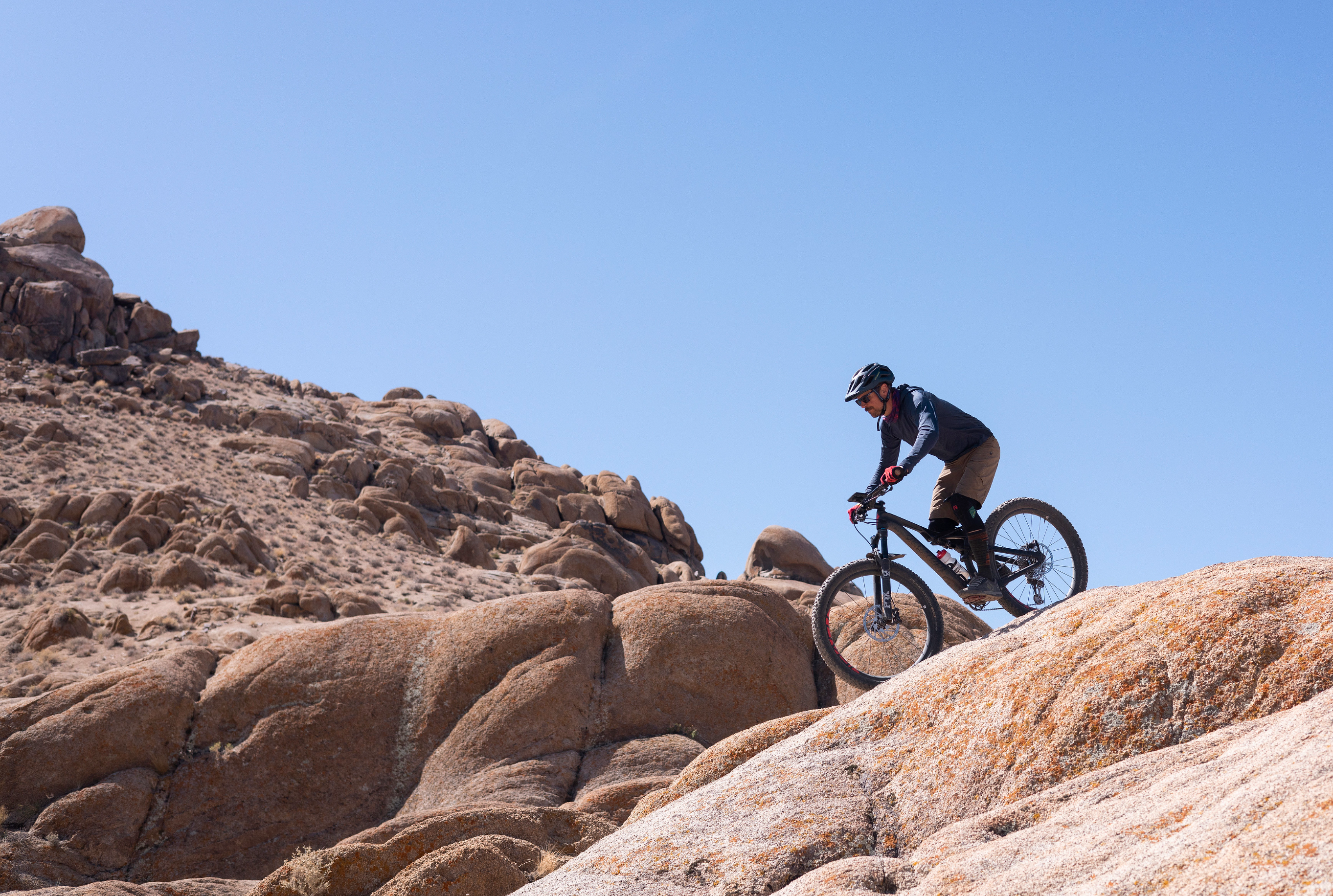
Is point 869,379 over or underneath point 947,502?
over

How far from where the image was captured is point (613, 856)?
22.0 ft

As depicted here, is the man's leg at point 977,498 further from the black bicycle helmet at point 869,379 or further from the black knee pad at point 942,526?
the black bicycle helmet at point 869,379

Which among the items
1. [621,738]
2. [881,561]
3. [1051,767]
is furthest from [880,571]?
[621,738]

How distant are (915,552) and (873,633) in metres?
1.00

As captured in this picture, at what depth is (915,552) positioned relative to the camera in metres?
10.8

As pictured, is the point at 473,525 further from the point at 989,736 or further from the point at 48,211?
the point at 989,736

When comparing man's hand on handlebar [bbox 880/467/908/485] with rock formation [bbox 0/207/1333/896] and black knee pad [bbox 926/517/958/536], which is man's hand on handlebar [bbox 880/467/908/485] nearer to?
black knee pad [bbox 926/517/958/536]

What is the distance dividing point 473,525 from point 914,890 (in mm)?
57165

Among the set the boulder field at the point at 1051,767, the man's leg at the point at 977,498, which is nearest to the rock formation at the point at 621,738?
the boulder field at the point at 1051,767

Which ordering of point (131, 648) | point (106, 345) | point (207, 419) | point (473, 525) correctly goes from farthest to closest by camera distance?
point (106, 345)
point (207, 419)
point (473, 525)
point (131, 648)

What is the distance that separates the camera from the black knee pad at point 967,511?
10.7m

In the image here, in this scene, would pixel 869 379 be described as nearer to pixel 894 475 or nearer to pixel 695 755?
pixel 894 475

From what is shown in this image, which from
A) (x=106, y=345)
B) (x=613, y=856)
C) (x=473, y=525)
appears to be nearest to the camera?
(x=613, y=856)

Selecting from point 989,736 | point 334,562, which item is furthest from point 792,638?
point 334,562
